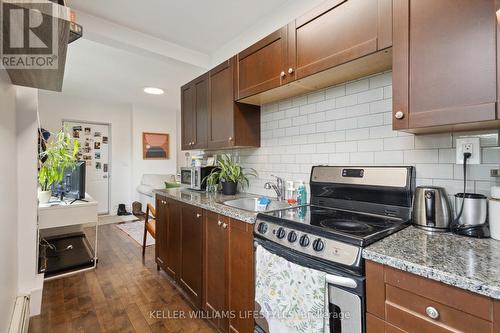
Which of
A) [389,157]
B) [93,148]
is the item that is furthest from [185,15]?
[93,148]

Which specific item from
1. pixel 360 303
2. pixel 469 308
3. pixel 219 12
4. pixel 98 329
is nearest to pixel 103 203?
pixel 98 329

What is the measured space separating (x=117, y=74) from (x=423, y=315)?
13.9 ft

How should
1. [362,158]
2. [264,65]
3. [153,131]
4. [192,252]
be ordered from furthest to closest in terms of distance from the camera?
[153,131]
[192,252]
[264,65]
[362,158]

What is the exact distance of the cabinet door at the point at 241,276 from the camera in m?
1.45

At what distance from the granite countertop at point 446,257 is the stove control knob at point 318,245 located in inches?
7.3

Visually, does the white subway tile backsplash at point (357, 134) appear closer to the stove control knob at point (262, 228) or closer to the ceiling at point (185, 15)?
the stove control knob at point (262, 228)

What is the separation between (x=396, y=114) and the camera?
1140 millimetres

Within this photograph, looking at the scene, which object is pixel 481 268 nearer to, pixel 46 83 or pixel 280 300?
pixel 280 300

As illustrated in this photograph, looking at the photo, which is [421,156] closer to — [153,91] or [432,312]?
[432,312]

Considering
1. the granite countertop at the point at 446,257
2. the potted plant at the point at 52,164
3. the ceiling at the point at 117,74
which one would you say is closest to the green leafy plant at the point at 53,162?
the potted plant at the point at 52,164

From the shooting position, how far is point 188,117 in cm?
289

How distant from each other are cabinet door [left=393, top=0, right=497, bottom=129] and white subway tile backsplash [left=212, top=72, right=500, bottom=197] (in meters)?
0.35

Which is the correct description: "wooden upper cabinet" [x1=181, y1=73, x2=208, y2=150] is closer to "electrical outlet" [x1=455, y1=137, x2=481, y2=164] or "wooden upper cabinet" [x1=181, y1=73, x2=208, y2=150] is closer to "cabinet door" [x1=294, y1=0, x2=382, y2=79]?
"cabinet door" [x1=294, y1=0, x2=382, y2=79]

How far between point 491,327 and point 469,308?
6cm
